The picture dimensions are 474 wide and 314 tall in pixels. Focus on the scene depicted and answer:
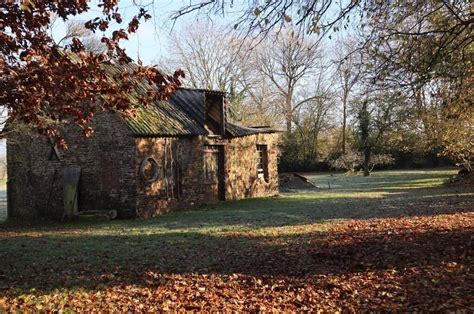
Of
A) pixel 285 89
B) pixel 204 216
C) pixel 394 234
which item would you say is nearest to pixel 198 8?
pixel 394 234

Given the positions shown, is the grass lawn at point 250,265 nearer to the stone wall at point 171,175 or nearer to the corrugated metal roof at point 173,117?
the stone wall at point 171,175

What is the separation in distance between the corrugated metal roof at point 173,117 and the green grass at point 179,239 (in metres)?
3.20

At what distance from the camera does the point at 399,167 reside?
46.6 metres

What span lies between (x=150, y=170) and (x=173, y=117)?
9.63 ft

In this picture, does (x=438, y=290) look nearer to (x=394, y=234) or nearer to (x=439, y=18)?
(x=394, y=234)

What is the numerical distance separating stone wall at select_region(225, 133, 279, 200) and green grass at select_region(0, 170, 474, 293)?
2704mm

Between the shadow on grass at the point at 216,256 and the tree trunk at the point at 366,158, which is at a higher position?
the tree trunk at the point at 366,158

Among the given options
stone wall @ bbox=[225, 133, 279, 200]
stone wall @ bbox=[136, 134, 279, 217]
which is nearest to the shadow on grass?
stone wall @ bbox=[136, 134, 279, 217]

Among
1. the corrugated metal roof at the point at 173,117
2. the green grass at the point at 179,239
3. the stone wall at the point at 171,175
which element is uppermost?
the corrugated metal roof at the point at 173,117

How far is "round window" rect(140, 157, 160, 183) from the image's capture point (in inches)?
653

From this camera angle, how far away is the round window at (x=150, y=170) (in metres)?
16.6

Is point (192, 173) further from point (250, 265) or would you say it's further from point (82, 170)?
point (250, 265)

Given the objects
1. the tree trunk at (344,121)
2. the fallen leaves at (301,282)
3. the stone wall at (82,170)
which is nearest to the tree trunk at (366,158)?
the tree trunk at (344,121)

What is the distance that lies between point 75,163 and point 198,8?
12.1 meters
